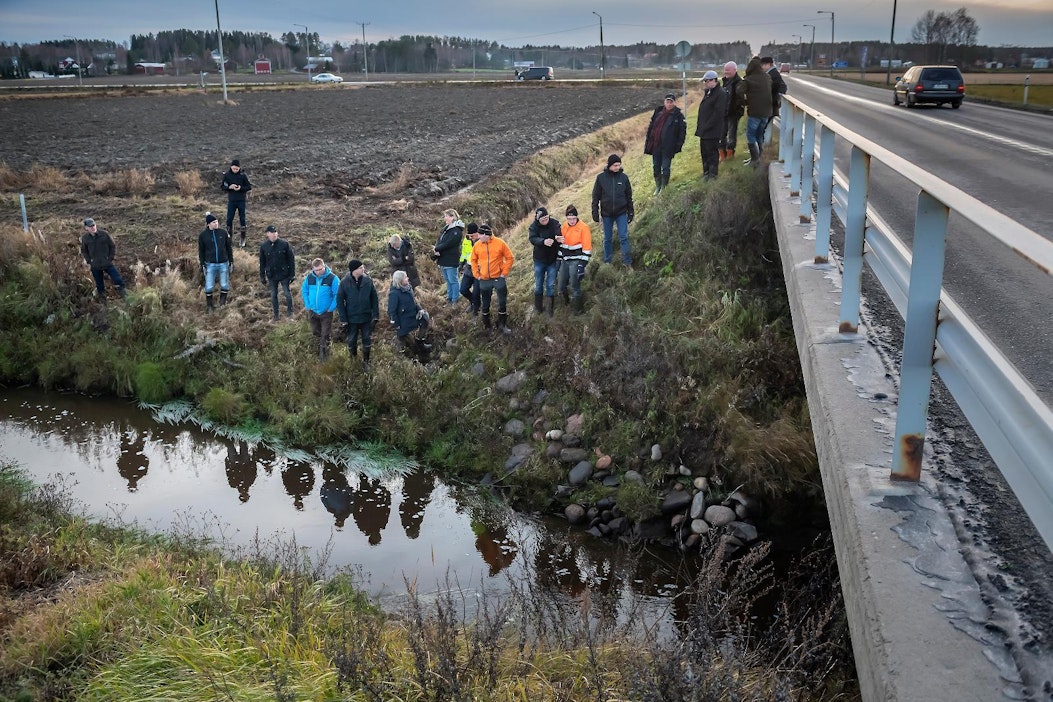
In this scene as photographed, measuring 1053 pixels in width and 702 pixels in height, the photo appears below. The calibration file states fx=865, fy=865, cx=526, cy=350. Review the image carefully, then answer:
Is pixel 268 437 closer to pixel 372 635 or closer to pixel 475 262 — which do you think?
pixel 475 262

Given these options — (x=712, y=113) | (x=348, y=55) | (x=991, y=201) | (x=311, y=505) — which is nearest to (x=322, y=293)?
(x=311, y=505)

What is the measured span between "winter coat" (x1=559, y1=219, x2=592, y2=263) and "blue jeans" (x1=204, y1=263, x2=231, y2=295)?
679 centimetres

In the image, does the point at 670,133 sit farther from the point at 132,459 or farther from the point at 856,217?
the point at 856,217

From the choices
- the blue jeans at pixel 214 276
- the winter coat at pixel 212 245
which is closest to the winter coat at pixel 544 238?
the winter coat at pixel 212 245

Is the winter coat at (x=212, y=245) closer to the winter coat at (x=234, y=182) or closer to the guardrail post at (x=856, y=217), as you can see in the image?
the winter coat at (x=234, y=182)

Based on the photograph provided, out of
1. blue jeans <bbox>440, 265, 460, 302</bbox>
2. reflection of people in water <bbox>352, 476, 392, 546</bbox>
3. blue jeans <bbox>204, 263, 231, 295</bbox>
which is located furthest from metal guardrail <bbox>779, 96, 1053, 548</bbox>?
blue jeans <bbox>204, 263, 231, 295</bbox>

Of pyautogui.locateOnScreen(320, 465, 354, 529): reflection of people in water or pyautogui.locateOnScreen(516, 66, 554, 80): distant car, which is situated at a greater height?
pyautogui.locateOnScreen(516, 66, 554, 80): distant car

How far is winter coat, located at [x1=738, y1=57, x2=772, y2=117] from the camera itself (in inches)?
578

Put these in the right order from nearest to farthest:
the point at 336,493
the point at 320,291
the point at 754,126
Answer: the point at 336,493, the point at 320,291, the point at 754,126

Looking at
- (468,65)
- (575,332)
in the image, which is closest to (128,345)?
(575,332)

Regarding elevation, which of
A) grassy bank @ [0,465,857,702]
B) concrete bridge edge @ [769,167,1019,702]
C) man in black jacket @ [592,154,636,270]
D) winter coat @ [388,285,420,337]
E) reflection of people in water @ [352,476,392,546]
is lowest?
reflection of people in water @ [352,476,392,546]

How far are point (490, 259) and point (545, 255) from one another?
0.91m

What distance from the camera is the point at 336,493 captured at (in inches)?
466

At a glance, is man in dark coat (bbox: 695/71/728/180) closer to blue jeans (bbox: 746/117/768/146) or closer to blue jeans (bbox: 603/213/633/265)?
blue jeans (bbox: 746/117/768/146)
